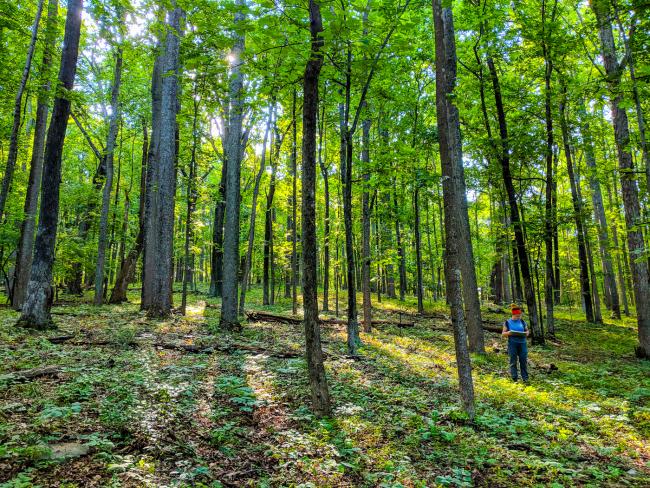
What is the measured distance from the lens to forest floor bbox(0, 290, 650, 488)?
3916 millimetres

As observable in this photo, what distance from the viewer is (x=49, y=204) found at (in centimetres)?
933

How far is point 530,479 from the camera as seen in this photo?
429cm

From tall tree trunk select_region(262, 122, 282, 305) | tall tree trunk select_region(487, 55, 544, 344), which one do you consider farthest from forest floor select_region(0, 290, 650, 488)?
tall tree trunk select_region(262, 122, 282, 305)

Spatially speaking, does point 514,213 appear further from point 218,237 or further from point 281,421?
point 218,237

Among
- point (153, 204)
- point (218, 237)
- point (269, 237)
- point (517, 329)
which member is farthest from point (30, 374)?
point (218, 237)

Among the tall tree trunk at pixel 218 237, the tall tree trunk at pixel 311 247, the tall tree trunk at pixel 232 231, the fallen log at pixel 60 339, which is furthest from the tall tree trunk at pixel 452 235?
the tall tree trunk at pixel 218 237

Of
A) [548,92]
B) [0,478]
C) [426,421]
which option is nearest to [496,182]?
[548,92]

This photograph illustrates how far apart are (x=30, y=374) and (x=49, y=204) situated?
17.5ft

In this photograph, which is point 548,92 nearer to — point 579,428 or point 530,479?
point 579,428

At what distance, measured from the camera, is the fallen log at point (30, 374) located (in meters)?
5.50

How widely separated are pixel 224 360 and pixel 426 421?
4.79m

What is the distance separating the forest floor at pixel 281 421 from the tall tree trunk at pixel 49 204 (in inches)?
27.7

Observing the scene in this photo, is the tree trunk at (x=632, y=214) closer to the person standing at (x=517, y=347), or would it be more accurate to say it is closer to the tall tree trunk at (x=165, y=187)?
the person standing at (x=517, y=347)

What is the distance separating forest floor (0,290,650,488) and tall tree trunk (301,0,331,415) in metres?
0.47
